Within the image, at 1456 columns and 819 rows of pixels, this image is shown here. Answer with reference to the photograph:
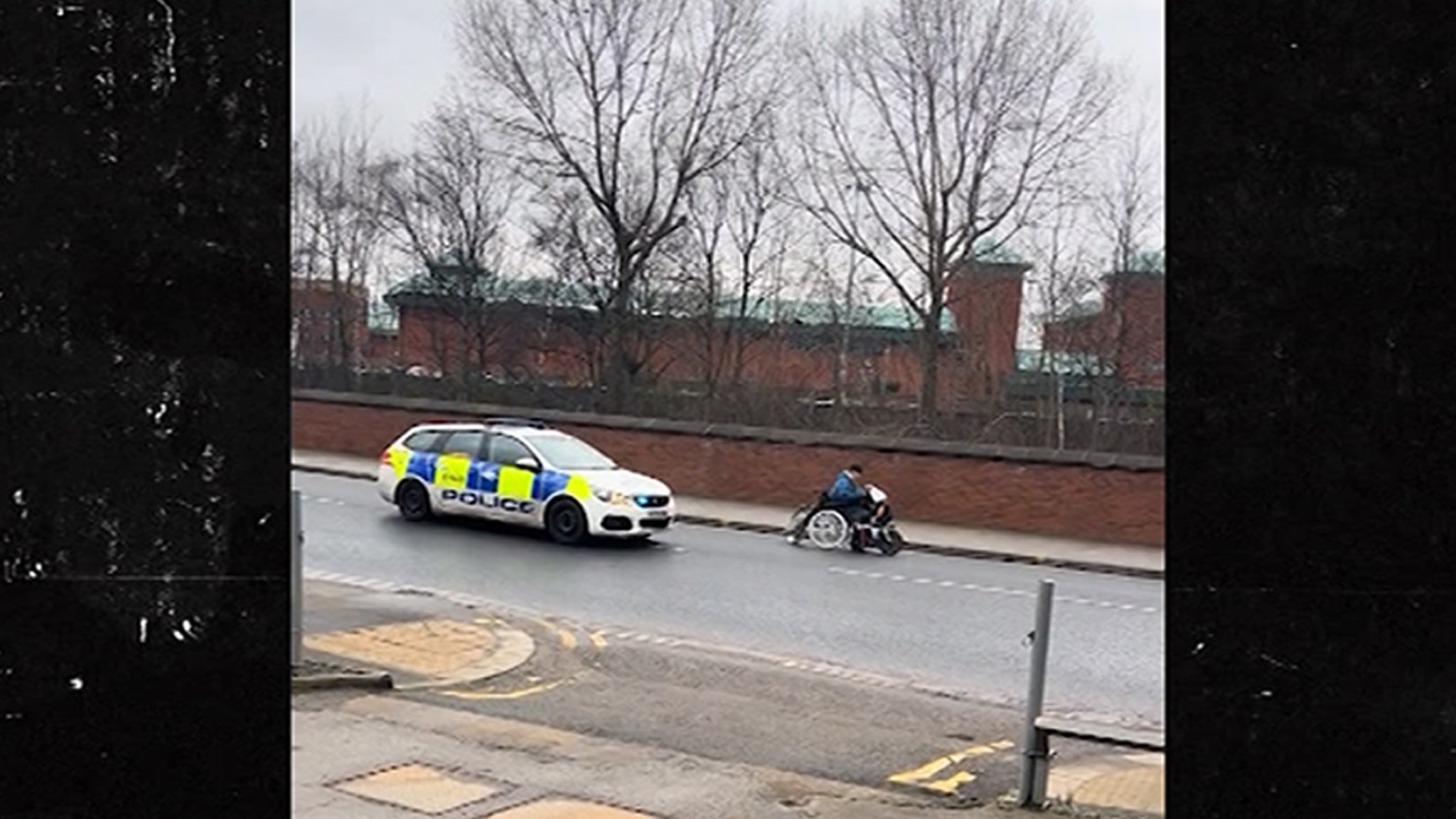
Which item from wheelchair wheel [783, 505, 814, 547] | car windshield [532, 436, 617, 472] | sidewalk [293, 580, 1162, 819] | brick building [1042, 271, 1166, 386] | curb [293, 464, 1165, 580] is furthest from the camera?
brick building [1042, 271, 1166, 386]

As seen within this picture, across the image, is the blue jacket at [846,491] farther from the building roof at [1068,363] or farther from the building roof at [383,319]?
the building roof at [383,319]

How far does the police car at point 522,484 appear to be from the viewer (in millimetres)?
17734

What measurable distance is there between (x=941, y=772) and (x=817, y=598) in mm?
6793

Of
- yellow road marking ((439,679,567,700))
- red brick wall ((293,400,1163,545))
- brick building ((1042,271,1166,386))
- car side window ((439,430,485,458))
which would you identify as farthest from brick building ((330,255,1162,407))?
yellow road marking ((439,679,567,700))

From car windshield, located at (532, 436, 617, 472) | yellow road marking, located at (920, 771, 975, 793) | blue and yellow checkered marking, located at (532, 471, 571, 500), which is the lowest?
yellow road marking, located at (920, 771, 975, 793)

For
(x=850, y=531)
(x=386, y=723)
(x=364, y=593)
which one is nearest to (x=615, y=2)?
(x=850, y=531)

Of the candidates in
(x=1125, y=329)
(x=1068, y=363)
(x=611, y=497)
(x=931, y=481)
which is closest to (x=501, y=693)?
(x=611, y=497)

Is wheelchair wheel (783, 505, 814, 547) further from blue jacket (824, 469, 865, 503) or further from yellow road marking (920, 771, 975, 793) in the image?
yellow road marking (920, 771, 975, 793)

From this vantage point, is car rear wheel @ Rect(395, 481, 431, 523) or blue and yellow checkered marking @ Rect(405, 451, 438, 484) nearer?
blue and yellow checkered marking @ Rect(405, 451, 438, 484)

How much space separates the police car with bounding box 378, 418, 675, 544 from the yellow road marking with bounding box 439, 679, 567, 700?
793cm

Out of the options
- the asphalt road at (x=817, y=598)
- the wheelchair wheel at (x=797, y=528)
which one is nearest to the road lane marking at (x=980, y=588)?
the asphalt road at (x=817, y=598)

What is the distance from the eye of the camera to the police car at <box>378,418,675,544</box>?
1773 centimetres

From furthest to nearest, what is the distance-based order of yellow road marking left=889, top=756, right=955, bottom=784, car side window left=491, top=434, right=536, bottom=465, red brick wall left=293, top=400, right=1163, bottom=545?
1. red brick wall left=293, top=400, right=1163, bottom=545
2. car side window left=491, top=434, right=536, bottom=465
3. yellow road marking left=889, top=756, right=955, bottom=784
